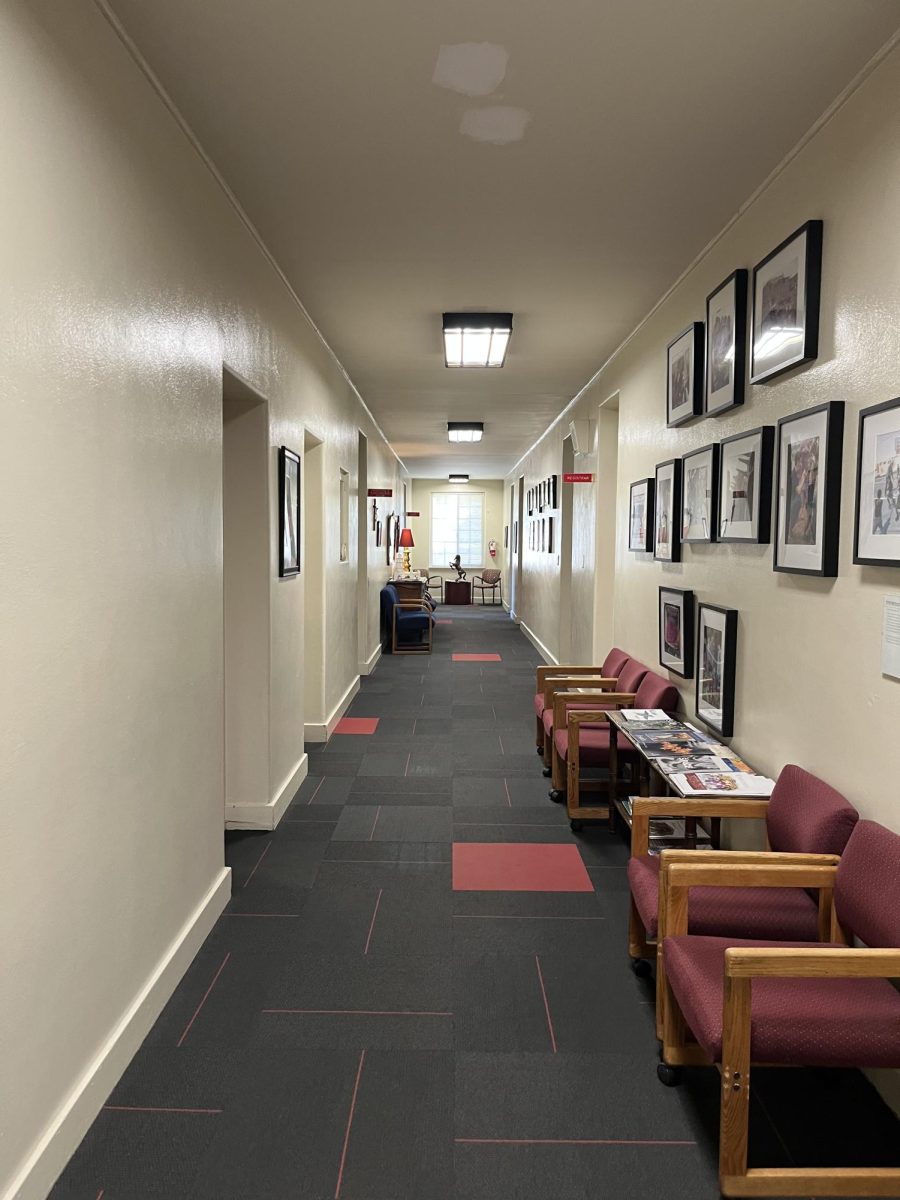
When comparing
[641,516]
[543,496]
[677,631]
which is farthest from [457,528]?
[677,631]

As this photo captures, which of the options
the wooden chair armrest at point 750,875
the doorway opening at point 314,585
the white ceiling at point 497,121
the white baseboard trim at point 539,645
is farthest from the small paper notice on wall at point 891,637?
the white baseboard trim at point 539,645

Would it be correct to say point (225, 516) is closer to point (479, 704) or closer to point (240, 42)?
point (240, 42)

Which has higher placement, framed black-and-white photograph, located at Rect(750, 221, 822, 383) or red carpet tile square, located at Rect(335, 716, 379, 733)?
framed black-and-white photograph, located at Rect(750, 221, 822, 383)

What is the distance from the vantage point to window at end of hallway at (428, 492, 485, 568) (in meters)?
18.4

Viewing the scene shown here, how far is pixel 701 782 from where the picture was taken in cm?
288

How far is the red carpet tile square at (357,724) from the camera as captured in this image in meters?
6.33

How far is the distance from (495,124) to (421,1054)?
288 cm

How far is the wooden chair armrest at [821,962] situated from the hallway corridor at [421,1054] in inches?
21.2

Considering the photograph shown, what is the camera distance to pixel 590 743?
4379mm

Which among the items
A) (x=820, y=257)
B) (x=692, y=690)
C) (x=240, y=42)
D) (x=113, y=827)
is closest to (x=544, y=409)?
(x=692, y=690)

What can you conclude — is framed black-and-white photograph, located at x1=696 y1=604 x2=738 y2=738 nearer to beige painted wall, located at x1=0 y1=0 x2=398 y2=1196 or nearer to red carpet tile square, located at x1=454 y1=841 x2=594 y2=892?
red carpet tile square, located at x1=454 y1=841 x2=594 y2=892

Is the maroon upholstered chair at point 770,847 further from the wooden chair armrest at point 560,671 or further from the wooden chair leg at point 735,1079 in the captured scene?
the wooden chair armrest at point 560,671

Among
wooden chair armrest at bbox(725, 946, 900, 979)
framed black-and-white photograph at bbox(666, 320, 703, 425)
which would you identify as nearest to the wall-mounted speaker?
framed black-and-white photograph at bbox(666, 320, 703, 425)

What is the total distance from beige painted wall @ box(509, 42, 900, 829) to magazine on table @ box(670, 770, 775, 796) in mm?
116
